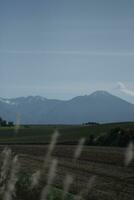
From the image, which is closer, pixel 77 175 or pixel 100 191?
pixel 100 191

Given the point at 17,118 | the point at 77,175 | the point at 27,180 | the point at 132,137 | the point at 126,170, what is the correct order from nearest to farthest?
1. the point at 17,118
2. the point at 27,180
3. the point at 77,175
4. the point at 126,170
5. the point at 132,137

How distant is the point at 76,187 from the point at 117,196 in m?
2.28

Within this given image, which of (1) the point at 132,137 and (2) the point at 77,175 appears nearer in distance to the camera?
(2) the point at 77,175

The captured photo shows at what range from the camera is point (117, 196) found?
16.9 m

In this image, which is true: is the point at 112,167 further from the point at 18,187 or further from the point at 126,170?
the point at 18,187

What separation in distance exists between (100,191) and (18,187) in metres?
3.04

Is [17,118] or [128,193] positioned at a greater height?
[17,118]

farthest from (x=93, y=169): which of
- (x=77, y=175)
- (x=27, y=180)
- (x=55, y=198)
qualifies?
(x=55, y=198)

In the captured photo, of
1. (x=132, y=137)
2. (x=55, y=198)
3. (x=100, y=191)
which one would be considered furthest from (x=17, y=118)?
(x=132, y=137)

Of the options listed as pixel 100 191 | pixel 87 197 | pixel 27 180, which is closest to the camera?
pixel 87 197

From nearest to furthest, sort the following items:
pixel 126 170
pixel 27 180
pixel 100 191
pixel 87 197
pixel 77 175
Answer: pixel 87 197 → pixel 100 191 → pixel 27 180 → pixel 77 175 → pixel 126 170

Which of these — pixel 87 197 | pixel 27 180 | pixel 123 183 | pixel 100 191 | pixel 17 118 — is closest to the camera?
pixel 17 118

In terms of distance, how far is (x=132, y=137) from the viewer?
5197 centimetres

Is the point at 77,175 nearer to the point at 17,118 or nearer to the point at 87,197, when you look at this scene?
the point at 87,197
